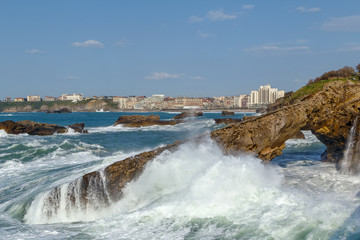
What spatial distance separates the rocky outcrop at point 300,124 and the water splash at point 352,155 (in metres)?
0.30

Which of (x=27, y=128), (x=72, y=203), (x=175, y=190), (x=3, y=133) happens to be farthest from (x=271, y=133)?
(x=27, y=128)

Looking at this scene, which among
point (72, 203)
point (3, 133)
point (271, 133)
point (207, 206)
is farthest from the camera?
point (3, 133)

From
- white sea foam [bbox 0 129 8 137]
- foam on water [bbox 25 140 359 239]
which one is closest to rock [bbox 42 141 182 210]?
foam on water [bbox 25 140 359 239]

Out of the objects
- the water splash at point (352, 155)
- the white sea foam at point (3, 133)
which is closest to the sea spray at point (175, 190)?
the water splash at point (352, 155)

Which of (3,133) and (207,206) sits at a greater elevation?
(207,206)

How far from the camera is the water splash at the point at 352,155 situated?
11.5m

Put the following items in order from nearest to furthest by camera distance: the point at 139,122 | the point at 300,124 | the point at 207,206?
the point at 207,206, the point at 300,124, the point at 139,122

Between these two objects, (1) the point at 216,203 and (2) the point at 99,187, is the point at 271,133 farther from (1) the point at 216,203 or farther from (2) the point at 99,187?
(2) the point at 99,187

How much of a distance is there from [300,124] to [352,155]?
2054 millimetres

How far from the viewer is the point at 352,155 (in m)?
11.8

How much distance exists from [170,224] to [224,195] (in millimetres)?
1697

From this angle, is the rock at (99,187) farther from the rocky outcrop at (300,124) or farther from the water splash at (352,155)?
the water splash at (352,155)

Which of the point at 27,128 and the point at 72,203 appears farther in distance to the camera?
the point at 27,128

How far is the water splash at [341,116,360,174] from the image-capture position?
11.5 meters
